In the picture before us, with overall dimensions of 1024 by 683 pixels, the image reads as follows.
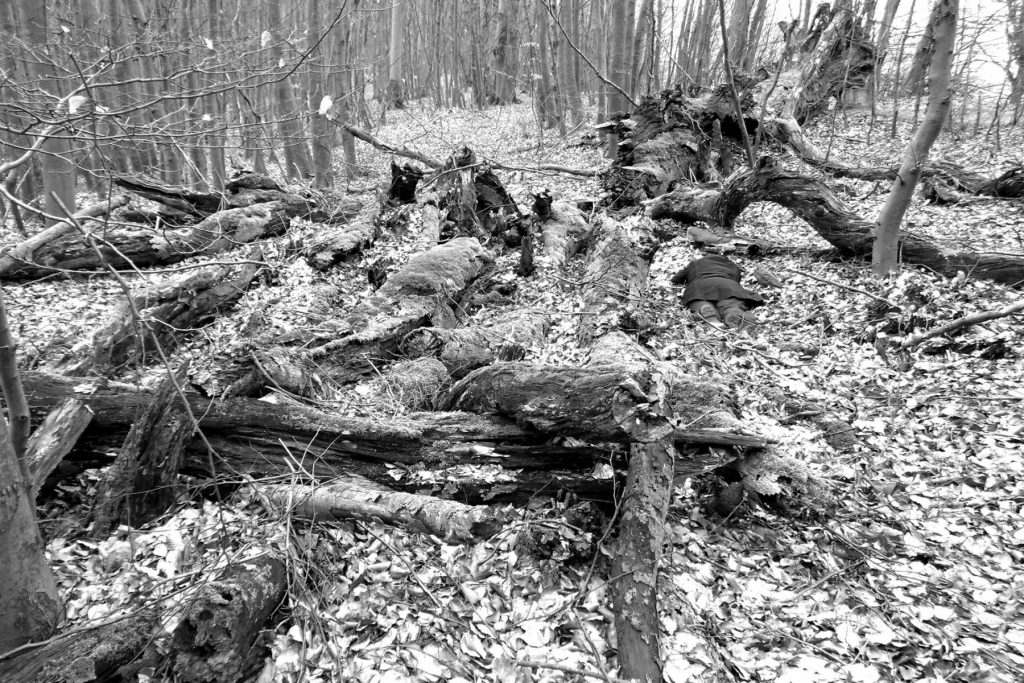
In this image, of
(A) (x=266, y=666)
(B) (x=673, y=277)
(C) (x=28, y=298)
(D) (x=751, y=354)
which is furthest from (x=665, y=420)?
(C) (x=28, y=298)

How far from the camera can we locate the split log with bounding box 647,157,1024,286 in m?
5.64

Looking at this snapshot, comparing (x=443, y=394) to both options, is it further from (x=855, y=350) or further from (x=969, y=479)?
(x=855, y=350)

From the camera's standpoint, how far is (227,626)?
2.18 meters

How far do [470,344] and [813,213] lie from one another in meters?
4.62

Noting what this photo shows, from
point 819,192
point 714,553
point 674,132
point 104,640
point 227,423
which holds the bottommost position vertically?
point 714,553

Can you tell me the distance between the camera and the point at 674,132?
1004 centimetres

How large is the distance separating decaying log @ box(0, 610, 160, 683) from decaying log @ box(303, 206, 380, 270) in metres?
5.34

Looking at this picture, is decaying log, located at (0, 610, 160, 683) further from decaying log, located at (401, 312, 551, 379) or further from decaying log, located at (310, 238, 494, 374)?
decaying log, located at (401, 312, 551, 379)

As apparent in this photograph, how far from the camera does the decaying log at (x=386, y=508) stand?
2740 millimetres

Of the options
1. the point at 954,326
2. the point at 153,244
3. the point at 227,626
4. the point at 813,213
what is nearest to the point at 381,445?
the point at 227,626

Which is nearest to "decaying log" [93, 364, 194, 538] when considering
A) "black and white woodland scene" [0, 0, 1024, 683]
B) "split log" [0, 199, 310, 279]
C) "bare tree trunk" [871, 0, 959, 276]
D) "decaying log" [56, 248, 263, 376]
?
"black and white woodland scene" [0, 0, 1024, 683]

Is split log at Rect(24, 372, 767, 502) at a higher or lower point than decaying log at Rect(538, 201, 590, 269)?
Answer: lower

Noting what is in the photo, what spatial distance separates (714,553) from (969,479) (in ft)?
5.59

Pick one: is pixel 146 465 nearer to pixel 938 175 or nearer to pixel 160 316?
pixel 160 316
